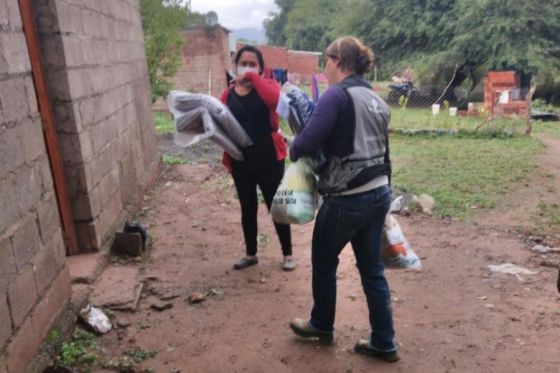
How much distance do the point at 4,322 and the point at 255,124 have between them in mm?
2105

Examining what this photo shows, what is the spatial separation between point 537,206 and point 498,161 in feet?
8.90

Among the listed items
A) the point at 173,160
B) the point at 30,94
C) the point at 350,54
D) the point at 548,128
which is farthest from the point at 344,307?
the point at 548,128

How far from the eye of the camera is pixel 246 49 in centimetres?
372

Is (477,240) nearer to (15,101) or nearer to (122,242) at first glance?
(122,242)

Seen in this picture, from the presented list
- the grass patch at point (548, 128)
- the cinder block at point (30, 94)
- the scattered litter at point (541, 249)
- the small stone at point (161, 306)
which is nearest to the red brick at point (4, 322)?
the cinder block at point (30, 94)

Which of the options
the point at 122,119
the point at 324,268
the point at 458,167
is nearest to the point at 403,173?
the point at 458,167

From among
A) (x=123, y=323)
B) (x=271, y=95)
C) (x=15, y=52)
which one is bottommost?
(x=123, y=323)

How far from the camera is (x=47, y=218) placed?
2998mm

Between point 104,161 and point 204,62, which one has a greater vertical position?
point 204,62

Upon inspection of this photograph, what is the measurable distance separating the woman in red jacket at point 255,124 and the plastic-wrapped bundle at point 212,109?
0.30 ft

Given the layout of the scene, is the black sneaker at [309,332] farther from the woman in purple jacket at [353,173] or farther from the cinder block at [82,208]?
the cinder block at [82,208]

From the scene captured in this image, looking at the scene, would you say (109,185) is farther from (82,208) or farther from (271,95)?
(271,95)

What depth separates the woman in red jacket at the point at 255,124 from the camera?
3656mm

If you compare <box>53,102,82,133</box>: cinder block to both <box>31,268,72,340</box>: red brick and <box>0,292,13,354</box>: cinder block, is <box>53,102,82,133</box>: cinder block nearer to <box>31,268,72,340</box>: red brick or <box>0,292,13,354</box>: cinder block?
<box>31,268,72,340</box>: red brick
